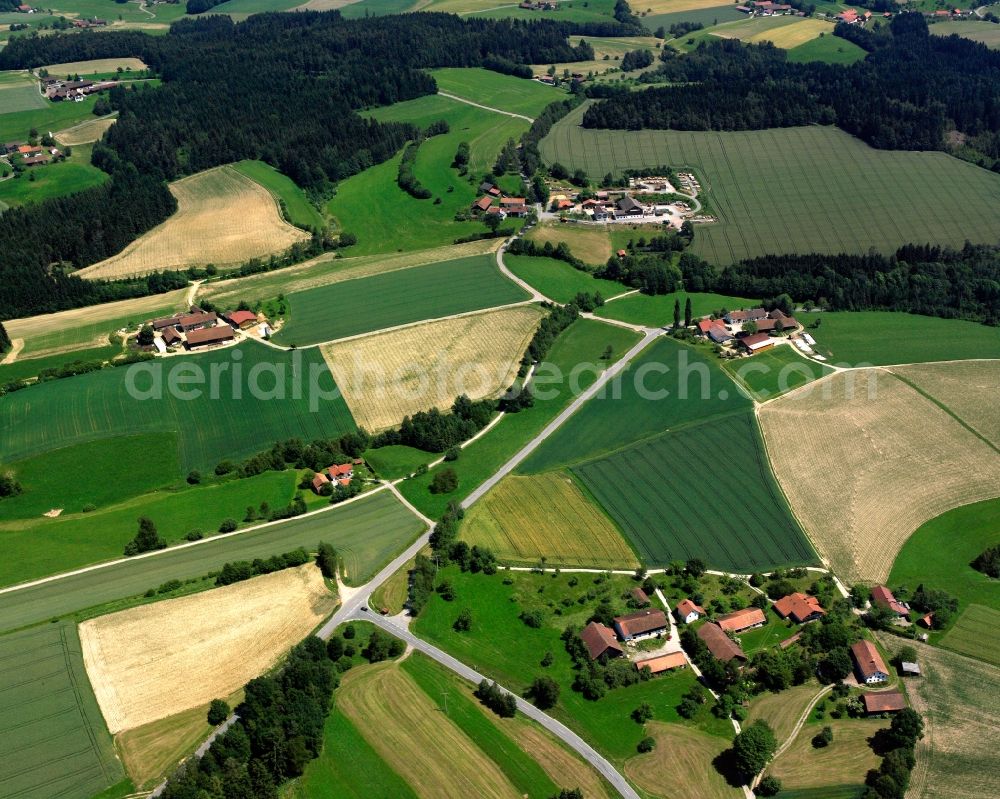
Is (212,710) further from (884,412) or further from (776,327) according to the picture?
(776,327)

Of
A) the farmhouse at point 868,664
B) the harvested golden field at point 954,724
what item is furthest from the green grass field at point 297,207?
the harvested golden field at point 954,724

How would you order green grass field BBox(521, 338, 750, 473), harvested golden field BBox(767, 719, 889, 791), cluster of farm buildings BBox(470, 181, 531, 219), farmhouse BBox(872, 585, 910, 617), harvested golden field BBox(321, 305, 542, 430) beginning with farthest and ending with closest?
cluster of farm buildings BBox(470, 181, 531, 219) → harvested golden field BBox(321, 305, 542, 430) → green grass field BBox(521, 338, 750, 473) → farmhouse BBox(872, 585, 910, 617) → harvested golden field BBox(767, 719, 889, 791)

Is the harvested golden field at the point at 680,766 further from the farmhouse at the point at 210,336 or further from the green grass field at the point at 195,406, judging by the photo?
the farmhouse at the point at 210,336

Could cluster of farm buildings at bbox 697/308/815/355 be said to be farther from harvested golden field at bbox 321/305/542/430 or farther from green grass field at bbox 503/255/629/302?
harvested golden field at bbox 321/305/542/430

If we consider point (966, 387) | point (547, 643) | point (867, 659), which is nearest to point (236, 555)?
point (547, 643)

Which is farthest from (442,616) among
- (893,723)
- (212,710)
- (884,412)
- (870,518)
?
(884,412)

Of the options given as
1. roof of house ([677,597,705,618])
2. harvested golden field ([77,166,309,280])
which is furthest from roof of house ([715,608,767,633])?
harvested golden field ([77,166,309,280])
